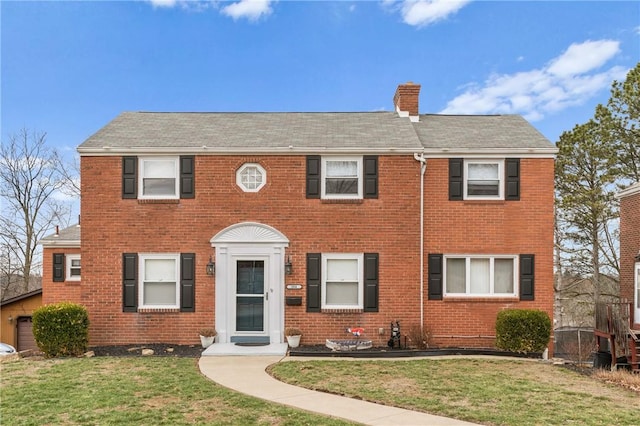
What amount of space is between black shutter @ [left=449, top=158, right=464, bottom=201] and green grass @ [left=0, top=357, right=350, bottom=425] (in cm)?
758

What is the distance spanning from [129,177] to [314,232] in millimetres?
4970

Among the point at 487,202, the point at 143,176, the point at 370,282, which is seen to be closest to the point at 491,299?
the point at 487,202

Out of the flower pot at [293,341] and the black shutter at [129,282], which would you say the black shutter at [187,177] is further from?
the flower pot at [293,341]

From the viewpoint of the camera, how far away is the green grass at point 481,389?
6605mm

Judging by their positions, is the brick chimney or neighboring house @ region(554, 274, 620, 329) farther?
neighboring house @ region(554, 274, 620, 329)

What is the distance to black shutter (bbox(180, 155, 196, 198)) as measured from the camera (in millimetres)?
Answer: 12211

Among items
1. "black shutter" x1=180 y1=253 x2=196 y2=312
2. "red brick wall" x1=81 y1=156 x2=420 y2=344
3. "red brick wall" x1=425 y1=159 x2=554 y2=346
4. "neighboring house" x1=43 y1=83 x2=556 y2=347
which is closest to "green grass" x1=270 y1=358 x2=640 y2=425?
"red brick wall" x1=425 y1=159 x2=554 y2=346

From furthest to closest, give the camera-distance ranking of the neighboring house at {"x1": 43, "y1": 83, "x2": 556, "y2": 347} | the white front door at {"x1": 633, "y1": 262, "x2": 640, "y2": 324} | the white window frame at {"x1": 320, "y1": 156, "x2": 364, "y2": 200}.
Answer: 1. the white front door at {"x1": 633, "y1": 262, "x2": 640, "y2": 324}
2. the white window frame at {"x1": 320, "y1": 156, "x2": 364, "y2": 200}
3. the neighboring house at {"x1": 43, "y1": 83, "x2": 556, "y2": 347}

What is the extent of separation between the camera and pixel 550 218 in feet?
40.4

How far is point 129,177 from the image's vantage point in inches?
481

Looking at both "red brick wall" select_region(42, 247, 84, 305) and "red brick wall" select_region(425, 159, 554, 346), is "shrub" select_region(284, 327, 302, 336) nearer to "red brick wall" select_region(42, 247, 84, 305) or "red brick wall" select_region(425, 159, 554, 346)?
"red brick wall" select_region(425, 159, 554, 346)

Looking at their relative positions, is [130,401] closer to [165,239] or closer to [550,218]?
[165,239]

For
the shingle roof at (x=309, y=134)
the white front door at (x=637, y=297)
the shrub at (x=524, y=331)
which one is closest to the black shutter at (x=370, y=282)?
the shingle roof at (x=309, y=134)

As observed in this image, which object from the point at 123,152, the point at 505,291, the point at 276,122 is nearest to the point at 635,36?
the point at 505,291
